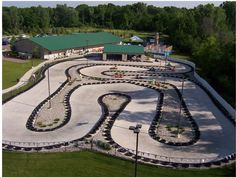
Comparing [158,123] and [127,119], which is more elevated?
[127,119]

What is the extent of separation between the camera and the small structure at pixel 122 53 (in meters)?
78.6

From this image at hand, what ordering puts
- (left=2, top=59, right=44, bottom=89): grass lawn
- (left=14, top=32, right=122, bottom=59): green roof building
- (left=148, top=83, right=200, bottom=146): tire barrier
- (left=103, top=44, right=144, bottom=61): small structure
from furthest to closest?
(left=14, top=32, right=122, bottom=59): green roof building < (left=103, top=44, right=144, bottom=61): small structure < (left=2, top=59, right=44, bottom=89): grass lawn < (left=148, top=83, right=200, bottom=146): tire barrier

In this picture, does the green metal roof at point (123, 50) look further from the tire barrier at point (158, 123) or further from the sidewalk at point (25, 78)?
the tire barrier at point (158, 123)

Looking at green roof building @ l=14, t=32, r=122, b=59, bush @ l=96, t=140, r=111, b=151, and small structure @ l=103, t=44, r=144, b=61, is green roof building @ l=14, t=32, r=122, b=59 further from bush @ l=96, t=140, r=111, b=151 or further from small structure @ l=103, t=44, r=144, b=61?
bush @ l=96, t=140, r=111, b=151

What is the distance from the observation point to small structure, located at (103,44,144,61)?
258ft

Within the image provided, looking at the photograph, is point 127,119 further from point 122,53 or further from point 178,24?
point 178,24

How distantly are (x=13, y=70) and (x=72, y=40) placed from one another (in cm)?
2585

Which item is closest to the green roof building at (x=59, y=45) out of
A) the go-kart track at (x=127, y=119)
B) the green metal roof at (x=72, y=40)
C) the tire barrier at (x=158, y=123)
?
the green metal roof at (x=72, y=40)

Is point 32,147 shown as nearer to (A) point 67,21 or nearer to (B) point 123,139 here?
(B) point 123,139

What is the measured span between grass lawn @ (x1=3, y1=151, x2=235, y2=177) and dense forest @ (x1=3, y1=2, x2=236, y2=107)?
21.1m

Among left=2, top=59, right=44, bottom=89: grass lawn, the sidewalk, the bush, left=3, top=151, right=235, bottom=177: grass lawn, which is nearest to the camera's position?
left=3, top=151, right=235, bottom=177: grass lawn

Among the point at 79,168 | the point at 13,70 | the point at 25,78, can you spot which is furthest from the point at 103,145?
the point at 13,70

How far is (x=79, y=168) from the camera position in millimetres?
27797

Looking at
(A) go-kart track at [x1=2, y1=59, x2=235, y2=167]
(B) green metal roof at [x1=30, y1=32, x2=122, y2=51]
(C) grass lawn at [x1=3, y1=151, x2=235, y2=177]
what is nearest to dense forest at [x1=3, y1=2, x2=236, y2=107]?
(A) go-kart track at [x1=2, y1=59, x2=235, y2=167]
